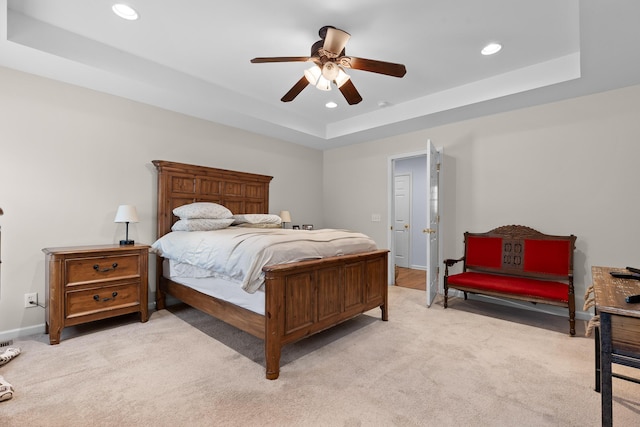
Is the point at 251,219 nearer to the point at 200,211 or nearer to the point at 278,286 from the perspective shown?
the point at 200,211

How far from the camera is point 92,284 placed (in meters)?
2.80

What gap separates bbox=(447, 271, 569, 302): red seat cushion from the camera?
3029 mm

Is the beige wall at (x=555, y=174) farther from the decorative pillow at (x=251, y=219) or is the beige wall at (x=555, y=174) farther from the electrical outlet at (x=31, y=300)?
the electrical outlet at (x=31, y=300)

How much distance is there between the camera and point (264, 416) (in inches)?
67.3

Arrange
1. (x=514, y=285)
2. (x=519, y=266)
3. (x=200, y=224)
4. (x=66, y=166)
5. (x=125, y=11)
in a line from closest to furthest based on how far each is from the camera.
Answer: (x=125, y=11) → (x=66, y=166) → (x=514, y=285) → (x=200, y=224) → (x=519, y=266)

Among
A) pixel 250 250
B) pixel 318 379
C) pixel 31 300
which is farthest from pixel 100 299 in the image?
pixel 318 379

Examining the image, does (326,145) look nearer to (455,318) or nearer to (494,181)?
(494,181)

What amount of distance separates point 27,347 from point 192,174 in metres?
2.32

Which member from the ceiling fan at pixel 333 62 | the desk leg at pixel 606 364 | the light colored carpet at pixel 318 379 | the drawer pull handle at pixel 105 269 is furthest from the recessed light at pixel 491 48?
the drawer pull handle at pixel 105 269

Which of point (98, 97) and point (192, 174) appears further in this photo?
point (192, 174)

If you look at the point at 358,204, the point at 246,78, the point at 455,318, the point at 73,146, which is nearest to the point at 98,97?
the point at 73,146

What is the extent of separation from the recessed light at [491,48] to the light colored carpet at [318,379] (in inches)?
110

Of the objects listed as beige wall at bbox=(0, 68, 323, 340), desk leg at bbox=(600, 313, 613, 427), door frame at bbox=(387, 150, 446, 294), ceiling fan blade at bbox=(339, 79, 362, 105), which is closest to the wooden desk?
desk leg at bbox=(600, 313, 613, 427)

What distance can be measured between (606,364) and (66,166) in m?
4.40
